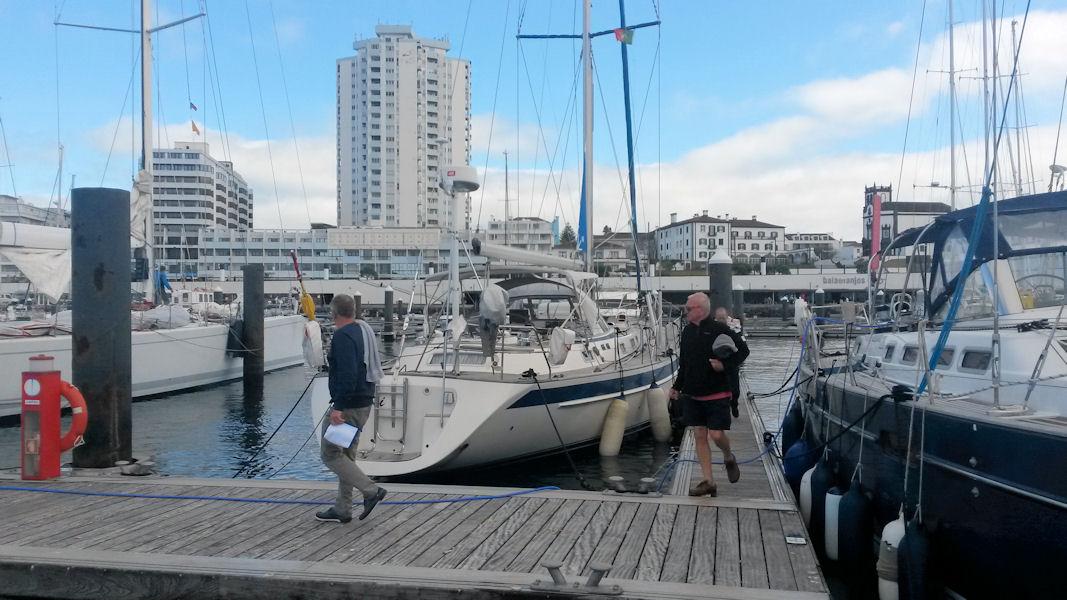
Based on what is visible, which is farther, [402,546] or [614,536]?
[614,536]

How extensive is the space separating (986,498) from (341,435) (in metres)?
4.35

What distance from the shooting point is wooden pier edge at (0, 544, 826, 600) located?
4883 mm

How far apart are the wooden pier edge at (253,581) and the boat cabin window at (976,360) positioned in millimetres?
3168

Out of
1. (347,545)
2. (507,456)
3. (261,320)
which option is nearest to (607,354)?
(507,456)

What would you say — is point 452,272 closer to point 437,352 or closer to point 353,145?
point 437,352

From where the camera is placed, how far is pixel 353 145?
440 feet

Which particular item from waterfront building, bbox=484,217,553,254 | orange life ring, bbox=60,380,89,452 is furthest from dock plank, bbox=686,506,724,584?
waterfront building, bbox=484,217,553,254

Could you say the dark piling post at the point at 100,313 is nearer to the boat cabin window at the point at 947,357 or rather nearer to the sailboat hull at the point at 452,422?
the sailboat hull at the point at 452,422

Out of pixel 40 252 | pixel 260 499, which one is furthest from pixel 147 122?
pixel 260 499

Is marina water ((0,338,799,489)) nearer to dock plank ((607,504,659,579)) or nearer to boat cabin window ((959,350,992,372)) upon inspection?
dock plank ((607,504,659,579))

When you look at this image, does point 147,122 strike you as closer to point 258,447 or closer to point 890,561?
point 258,447

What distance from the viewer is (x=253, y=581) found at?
5.13 meters

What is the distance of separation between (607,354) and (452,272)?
348cm

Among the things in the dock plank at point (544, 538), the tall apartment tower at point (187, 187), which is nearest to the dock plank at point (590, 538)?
the dock plank at point (544, 538)
